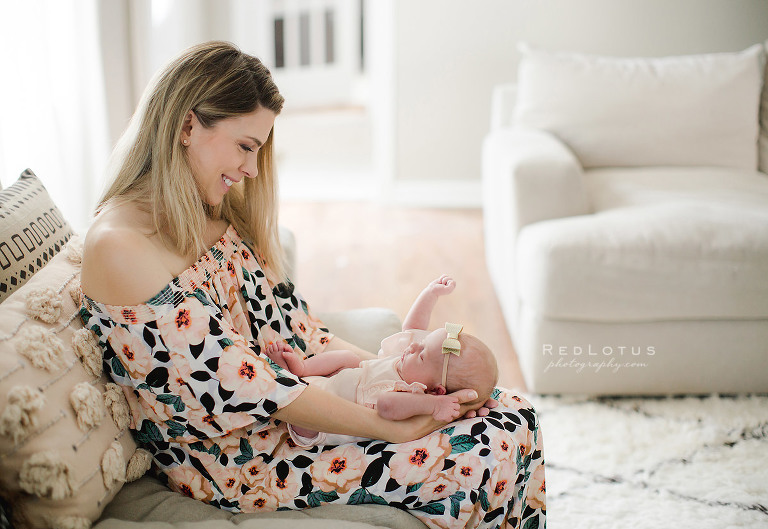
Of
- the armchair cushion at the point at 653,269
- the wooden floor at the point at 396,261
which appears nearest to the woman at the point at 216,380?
the armchair cushion at the point at 653,269

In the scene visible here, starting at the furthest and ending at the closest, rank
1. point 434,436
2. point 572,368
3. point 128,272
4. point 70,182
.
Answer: point 70,182 < point 572,368 < point 434,436 < point 128,272

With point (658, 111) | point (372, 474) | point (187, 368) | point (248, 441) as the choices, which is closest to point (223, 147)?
point (187, 368)

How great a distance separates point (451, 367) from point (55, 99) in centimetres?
184

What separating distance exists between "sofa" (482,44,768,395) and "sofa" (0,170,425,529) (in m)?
1.08

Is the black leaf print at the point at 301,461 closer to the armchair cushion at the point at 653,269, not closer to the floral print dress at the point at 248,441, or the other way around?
the floral print dress at the point at 248,441

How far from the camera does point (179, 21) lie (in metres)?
4.07

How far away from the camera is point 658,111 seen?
109 inches

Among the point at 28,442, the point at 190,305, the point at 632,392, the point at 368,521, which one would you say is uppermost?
the point at 190,305

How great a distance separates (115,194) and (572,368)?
1407mm

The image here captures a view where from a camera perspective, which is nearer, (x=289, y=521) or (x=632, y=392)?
(x=289, y=521)

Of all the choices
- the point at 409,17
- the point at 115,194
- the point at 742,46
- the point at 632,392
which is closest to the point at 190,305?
the point at 115,194

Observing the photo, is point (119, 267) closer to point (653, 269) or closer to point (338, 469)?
point (338, 469)

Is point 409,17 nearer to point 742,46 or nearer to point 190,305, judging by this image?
point 742,46

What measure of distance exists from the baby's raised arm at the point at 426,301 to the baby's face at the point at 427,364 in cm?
15
